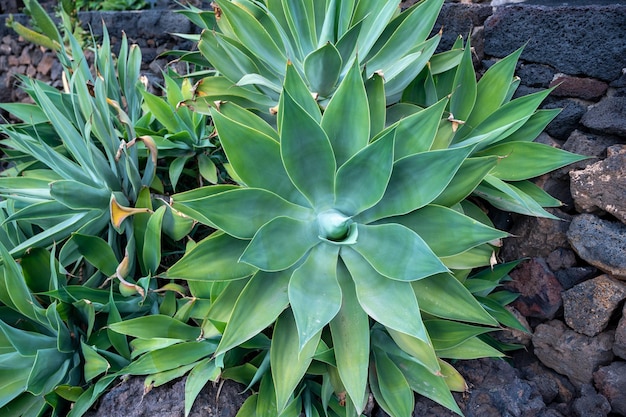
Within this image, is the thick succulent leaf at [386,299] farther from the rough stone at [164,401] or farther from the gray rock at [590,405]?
the gray rock at [590,405]

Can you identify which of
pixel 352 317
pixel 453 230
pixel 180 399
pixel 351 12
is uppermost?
pixel 351 12

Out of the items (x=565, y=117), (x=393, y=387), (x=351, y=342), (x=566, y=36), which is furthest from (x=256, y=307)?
(x=566, y=36)

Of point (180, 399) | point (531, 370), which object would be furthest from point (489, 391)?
point (180, 399)

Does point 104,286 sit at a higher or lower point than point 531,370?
higher

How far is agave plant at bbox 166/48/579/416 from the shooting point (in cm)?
114

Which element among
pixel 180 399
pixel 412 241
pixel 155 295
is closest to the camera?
pixel 412 241

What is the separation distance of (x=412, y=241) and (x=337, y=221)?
0.21 m

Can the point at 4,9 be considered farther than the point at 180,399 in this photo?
Yes

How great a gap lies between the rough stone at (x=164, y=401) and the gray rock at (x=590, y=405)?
3.74 ft

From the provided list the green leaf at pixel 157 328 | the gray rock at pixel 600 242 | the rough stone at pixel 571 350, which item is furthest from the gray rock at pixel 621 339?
the green leaf at pixel 157 328

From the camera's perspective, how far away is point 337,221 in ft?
4.02

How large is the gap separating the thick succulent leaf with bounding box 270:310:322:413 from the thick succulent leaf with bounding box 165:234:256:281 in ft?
0.59

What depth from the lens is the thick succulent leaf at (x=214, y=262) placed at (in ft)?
4.00

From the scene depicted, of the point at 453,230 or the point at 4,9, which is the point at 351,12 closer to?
the point at 453,230
